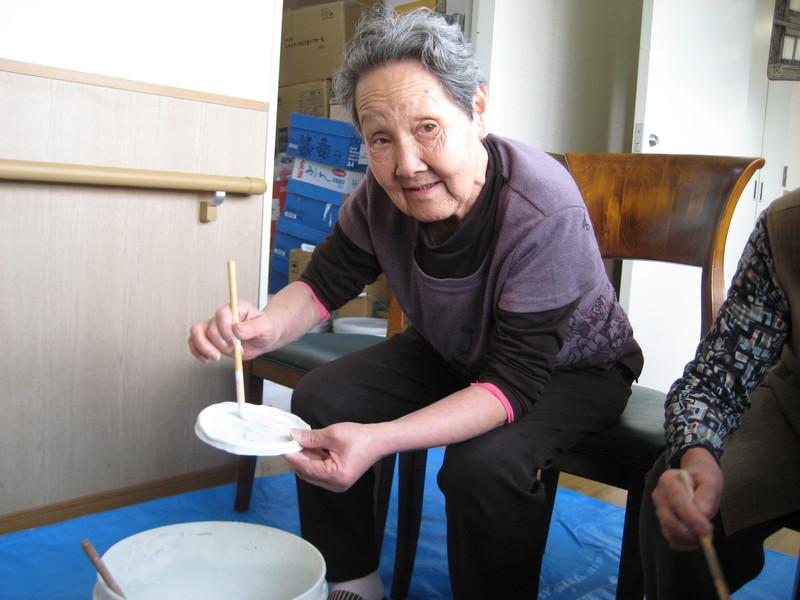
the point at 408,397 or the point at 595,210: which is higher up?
the point at 595,210

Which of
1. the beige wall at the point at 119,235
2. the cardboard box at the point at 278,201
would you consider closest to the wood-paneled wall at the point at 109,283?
the beige wall at the point at 119,235

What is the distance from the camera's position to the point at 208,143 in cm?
173

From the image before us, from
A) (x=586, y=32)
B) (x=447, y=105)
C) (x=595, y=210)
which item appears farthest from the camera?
(x=586, y=32)

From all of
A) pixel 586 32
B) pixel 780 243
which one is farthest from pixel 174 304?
pixel 586 32

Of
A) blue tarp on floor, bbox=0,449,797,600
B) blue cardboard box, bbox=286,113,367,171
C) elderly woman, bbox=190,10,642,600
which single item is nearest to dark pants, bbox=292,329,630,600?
elderly woman, bbox=190,10,642,600

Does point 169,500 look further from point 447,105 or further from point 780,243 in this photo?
point 780,243

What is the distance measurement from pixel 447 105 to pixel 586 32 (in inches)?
86.9

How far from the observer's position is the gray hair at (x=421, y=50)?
1029 millimetres

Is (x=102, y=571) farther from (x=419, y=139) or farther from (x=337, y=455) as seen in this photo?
(x=419, y=139)

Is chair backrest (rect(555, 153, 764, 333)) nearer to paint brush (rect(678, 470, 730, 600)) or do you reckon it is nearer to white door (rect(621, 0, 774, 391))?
paint brush (rect(678, 470, 730, 600))

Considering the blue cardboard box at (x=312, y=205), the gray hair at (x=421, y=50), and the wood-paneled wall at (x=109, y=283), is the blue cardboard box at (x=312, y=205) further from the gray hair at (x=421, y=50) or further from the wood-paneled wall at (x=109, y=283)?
the gray hair at (x=421, y=50)

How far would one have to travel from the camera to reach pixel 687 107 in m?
2.64

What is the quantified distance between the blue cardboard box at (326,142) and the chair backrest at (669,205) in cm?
180

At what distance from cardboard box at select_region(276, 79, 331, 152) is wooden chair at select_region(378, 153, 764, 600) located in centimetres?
212
